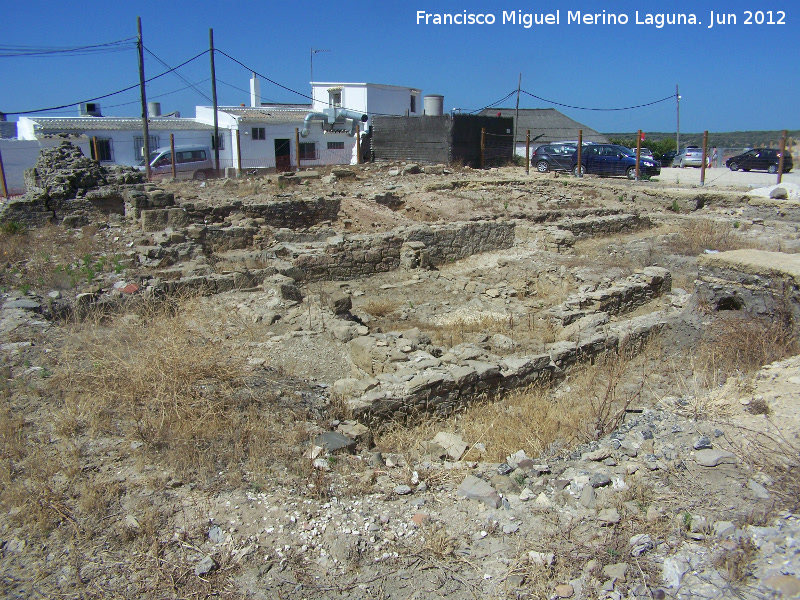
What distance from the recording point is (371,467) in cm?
420

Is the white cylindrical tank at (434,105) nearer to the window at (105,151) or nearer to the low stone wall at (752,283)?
the window at (105,151)

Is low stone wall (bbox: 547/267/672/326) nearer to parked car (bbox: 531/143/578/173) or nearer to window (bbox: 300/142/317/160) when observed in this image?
parked car (bbox: 531/143/578/173)

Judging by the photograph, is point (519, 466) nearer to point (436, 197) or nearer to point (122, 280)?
point (122, 280)

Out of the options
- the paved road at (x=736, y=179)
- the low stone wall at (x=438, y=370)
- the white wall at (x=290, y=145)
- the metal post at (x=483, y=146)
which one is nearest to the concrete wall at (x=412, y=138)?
the metal post at (x=483, y=146)

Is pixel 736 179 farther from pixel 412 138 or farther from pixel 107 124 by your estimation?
pixel 107 124

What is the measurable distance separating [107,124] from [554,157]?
75.2ft

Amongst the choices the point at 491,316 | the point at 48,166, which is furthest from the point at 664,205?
the point at 48,166

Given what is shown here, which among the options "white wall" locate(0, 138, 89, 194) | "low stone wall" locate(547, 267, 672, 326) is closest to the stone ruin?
"white wall" locate(0, 138, 89, 194)

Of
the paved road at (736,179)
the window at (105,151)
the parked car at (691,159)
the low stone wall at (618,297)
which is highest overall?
the window at (105,151)

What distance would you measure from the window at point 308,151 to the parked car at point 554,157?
14.4 metres

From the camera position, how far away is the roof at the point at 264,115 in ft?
103

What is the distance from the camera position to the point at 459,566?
3.11 meters

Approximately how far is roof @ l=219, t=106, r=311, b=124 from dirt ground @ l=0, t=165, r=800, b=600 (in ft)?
84.4

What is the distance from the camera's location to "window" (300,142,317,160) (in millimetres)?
33216
